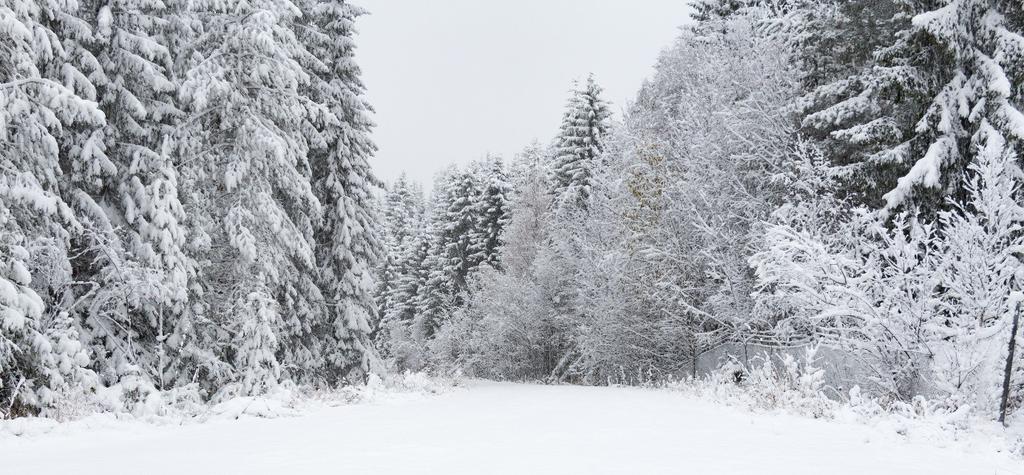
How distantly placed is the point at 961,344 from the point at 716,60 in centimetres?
1286

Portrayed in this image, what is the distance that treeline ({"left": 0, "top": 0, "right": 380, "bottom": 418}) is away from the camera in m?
9.87

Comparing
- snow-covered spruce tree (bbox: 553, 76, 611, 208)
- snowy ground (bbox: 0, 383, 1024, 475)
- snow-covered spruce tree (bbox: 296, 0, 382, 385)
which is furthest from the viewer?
Answer: snow-covered spruce tree (bbox: 553, 76, 611, 208)

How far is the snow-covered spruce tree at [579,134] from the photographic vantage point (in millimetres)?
33375

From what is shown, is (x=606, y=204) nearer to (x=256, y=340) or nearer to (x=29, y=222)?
(x=256, y=340)

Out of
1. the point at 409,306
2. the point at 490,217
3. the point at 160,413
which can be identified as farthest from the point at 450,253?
the point at 160,413

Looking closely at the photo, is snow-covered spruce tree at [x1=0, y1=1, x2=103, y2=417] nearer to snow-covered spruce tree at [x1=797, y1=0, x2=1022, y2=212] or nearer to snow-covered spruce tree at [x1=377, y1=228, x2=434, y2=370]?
snow-covered spruce tree at [x1=797, y1=0, x2=1022, y2=212]

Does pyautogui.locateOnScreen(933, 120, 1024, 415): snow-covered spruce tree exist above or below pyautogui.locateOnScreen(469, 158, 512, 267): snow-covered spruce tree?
below

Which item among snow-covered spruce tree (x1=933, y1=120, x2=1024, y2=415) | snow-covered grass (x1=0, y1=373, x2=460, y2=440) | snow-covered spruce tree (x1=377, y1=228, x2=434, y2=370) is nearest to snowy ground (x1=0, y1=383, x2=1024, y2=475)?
snow-covered grass (x1=0, y1=373, x2=460, y2=440)

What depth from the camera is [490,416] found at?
1079 centimetres

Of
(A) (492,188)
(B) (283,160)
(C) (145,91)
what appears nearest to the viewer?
(C) (145,91)

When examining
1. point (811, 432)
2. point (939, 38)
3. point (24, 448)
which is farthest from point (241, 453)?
point (939, 38)

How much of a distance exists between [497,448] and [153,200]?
9185 mm

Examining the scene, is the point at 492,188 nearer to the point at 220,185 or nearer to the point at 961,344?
the point at 220,185

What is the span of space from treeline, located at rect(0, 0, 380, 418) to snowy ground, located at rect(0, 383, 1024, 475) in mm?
2569
